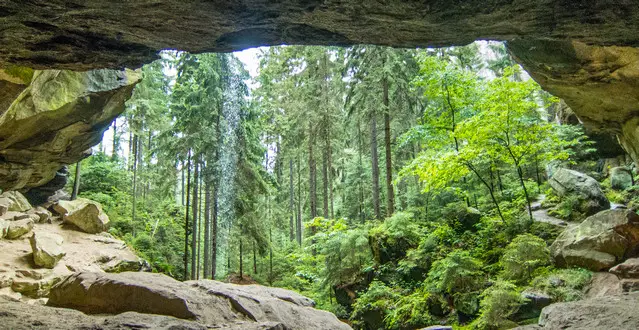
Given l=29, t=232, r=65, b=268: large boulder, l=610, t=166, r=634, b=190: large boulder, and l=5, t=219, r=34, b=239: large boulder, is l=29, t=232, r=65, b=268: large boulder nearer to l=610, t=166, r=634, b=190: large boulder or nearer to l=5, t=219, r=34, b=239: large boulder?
l=5, t=219, r=34, b=239: large boulder

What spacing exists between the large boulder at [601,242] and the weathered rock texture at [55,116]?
503 inches

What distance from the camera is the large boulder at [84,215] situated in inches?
603

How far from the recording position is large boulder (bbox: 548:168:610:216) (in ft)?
39.1

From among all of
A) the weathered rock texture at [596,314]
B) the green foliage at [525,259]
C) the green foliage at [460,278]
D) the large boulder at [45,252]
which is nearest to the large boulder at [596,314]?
the weathered rock texture at [596,314]

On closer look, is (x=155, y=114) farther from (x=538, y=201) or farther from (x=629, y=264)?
(x=629, y=264)

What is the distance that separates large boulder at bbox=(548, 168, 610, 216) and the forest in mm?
459

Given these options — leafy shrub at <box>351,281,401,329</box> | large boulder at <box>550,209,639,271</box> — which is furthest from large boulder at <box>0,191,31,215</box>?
large boulder at <box>550,209,639,271</box>

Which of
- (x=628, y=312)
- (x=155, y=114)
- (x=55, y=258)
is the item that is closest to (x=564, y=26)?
(x=628, y=312)

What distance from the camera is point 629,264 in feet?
23.9

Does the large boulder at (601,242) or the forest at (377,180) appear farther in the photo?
the forest at (377,180)

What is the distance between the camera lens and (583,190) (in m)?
12.4

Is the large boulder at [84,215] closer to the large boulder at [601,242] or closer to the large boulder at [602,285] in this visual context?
the large boulder at [601,242]

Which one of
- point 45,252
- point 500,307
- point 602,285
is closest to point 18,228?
point 45,252

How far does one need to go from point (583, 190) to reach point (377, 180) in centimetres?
753
